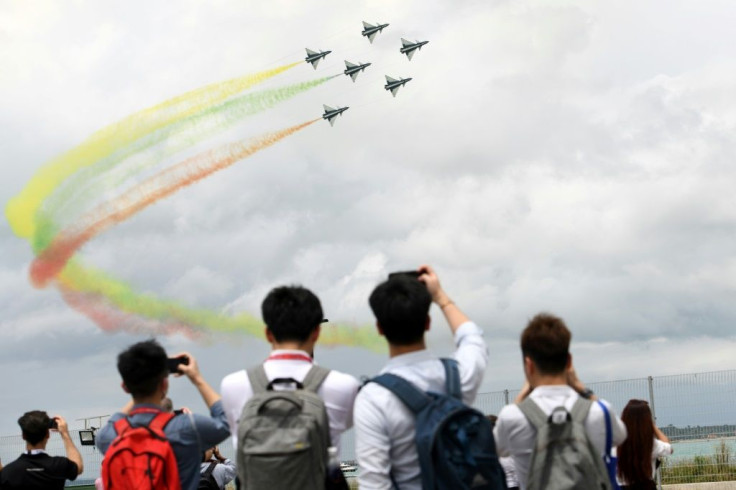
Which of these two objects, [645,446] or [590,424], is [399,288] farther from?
[645,446]

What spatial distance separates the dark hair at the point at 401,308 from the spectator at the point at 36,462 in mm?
4162

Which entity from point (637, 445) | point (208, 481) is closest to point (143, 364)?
point (637, 445)

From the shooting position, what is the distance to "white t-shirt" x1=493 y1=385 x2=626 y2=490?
5.47 metres

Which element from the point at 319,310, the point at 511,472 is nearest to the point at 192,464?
the point at 319,310

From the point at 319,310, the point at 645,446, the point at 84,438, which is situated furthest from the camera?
the point at 84,438

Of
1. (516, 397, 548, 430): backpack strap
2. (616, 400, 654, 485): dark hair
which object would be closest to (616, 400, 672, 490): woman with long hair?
(616, 400, 654, 485): dark hair

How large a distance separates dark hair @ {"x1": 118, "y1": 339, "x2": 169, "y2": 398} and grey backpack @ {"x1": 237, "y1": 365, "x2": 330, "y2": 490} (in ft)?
3.35

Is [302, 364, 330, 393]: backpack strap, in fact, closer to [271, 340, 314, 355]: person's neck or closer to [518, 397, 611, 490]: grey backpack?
[271, 340, 314, 355]: person's neck

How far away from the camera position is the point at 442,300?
574 centimetres

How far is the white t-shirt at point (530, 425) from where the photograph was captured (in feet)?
17.9

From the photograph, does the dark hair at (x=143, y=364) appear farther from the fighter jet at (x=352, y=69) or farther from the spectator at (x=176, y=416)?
the fighter jet at (x=352, y=69)

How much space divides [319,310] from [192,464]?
1.41 m

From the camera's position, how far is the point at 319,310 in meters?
5.68

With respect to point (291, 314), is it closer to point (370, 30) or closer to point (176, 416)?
point (176, 416)
